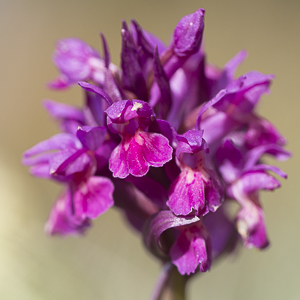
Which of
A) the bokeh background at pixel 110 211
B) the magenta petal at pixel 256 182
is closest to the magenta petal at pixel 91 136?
the magenta petal at pixel 256 182

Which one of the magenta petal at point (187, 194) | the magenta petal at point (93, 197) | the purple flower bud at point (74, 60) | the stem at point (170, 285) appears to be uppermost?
the purple flower bud at point (74, 60)

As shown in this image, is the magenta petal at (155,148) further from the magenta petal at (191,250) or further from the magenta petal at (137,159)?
the magenta petal at (191,250)

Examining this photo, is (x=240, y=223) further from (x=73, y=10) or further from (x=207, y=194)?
(x=73, y=10)

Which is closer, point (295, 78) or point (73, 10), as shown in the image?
point (295, 78)

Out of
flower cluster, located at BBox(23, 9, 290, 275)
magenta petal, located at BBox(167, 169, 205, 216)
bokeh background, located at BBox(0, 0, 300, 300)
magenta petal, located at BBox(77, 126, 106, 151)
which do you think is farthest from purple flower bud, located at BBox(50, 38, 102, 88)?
bokeh background, located at BBox(0, 0, 300, 300)

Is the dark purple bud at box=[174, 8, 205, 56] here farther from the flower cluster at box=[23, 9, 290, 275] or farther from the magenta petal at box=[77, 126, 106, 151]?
the magenta petal at box=[77, 126, 106, 151]

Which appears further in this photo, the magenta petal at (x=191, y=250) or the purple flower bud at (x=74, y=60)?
the purple flower bud at (x=74, y=60)

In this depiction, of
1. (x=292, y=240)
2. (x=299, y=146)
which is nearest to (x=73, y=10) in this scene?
(x=299, y=146)
